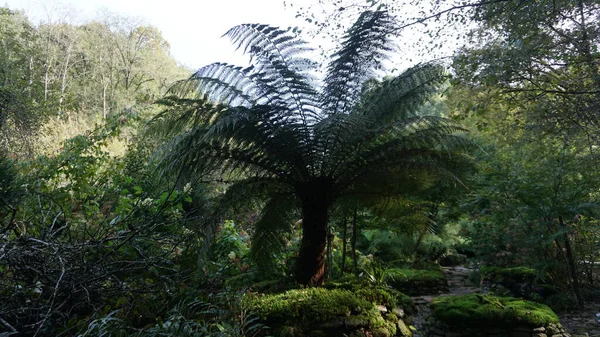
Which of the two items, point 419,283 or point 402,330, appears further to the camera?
point 419,283

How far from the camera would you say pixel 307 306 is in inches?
133

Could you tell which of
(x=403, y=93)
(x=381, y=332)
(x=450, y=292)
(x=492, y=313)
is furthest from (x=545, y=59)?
(x=450, y=292)

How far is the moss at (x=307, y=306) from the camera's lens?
3257mm

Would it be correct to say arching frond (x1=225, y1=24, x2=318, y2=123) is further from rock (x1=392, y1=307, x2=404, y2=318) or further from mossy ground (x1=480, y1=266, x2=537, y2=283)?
mossy ground (x1=480, y1=266, x2=537, y2=283)

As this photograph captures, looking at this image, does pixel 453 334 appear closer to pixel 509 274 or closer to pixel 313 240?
pixel 313 240

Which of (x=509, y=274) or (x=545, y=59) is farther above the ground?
(x=545, y=59)

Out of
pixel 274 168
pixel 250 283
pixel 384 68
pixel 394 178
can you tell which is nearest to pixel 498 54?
pixel 384 68

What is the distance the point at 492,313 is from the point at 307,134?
2.77 meters

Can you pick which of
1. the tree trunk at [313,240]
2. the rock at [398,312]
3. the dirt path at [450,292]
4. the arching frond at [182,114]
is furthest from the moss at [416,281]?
the arching frond at [182,114]

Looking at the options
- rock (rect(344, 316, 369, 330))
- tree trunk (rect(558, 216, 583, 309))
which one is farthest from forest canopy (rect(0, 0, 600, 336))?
tree trunk (rect(558, 216, 583, 309))

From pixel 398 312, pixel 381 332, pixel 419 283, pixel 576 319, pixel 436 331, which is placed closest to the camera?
pixel 381 332

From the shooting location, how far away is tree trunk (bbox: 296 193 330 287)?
4.07m

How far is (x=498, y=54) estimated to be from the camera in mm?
4188

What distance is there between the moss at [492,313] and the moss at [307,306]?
4.32 ft
